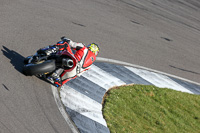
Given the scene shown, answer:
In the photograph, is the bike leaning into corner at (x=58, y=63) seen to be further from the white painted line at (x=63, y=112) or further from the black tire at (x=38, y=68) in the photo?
the white painted line at (x=63, y=112)

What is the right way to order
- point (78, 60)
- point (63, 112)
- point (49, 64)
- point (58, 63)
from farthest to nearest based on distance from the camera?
point (78, 60) < point (58, 63) < point (49, 64) < point (63, 112)

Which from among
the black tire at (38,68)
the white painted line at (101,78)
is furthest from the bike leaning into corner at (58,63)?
the white painted line at (101,78)

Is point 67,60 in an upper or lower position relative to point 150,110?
upper

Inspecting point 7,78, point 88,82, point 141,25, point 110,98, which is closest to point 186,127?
point 110,98

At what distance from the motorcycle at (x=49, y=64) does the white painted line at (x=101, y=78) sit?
3.96 ft

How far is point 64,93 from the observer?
700cm

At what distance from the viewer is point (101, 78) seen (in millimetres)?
8547

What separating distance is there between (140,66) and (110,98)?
9.89 ft

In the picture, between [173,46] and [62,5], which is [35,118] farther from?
[173,46]

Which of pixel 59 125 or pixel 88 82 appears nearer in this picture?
pixel 59 125

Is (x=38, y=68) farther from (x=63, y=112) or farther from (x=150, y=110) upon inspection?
(x=150, y=110)

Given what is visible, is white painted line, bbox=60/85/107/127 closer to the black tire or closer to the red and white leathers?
the red and white leathers

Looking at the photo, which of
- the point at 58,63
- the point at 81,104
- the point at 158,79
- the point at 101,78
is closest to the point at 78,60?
the point at 58,63

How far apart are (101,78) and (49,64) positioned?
7.49 ft
